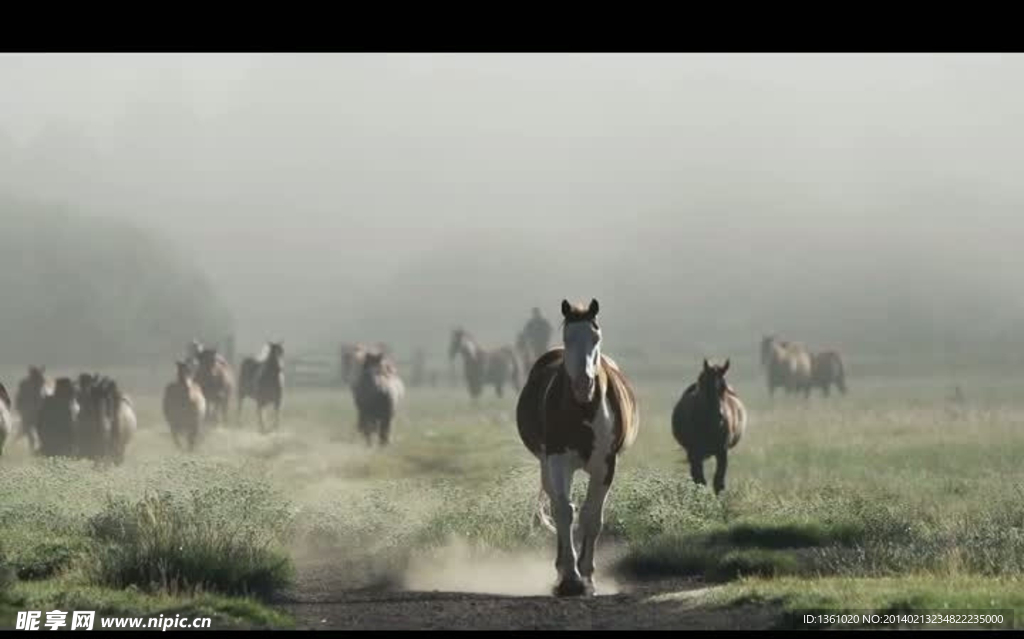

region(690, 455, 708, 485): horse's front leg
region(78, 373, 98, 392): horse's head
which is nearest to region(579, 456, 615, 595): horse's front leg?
region(690, 455, 708, 485): horse's front leg

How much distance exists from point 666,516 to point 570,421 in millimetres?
4275

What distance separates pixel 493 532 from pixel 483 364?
46.9m

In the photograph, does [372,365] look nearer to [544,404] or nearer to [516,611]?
[544,404]

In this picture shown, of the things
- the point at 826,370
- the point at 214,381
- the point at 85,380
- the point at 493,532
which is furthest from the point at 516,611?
the point at 826,370

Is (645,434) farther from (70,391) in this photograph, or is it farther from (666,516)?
(666,516)

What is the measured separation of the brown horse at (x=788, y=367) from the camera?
6631 cm

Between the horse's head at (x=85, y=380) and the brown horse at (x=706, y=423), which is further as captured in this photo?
the horse's head at (x=85, y=380)

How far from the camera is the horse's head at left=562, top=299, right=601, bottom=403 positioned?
55.6 ft

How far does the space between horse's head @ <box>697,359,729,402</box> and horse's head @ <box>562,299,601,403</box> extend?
10.4 metres

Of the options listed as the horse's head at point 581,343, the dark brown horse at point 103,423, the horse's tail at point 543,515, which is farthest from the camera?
the dark brown horse at point 103,423

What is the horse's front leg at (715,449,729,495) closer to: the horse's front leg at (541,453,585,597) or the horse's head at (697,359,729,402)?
the horse's head at (697,359,729,402)

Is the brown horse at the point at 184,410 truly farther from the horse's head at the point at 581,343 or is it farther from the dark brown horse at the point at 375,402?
the horse's head at the point at 581,343

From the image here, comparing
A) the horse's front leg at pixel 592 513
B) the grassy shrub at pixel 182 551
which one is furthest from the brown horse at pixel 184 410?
the horse's front leg at pixel 592 513

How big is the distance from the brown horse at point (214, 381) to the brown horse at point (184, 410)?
28.6 feet
